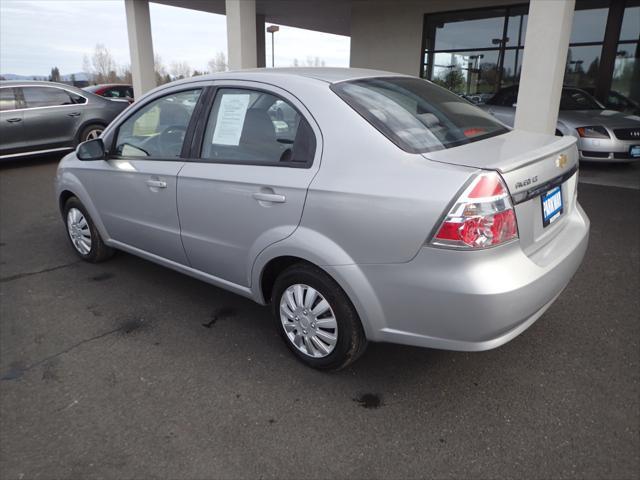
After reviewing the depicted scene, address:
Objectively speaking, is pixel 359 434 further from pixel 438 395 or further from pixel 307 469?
pixel 438 395

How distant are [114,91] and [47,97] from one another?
14.6 ft

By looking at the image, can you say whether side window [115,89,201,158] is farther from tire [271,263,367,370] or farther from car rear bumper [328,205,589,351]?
car rear bumper [328,205,589,351]

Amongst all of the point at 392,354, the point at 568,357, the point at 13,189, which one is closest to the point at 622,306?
the point at 568,357

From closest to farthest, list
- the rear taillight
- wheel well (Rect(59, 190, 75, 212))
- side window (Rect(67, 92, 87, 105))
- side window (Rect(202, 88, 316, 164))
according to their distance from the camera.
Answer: the rear taillight
side window (Rect(202, 88, 316, 164))
wheel well (Rect(59, 190, 75, 212))
side window (Rect(67, 92, 87, 105))

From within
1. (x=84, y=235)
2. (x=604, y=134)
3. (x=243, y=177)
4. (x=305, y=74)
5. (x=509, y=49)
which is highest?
(x=509, y=49)

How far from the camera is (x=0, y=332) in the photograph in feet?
11.0

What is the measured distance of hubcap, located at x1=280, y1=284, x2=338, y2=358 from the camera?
2664 millimetres

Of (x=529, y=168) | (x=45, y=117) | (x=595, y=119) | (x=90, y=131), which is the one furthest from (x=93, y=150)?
(x=595, y=119)

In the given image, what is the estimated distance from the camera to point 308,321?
275 cm

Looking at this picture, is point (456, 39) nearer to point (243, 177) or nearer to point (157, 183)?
point (157, 183)

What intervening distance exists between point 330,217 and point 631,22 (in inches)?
464

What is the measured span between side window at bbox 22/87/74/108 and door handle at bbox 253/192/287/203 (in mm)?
8802

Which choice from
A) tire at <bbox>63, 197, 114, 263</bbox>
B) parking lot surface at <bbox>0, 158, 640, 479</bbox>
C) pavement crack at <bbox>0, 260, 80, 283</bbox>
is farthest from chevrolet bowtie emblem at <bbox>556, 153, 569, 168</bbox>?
pavement crack at <bbox>0, 260, 80, 283</bbox>

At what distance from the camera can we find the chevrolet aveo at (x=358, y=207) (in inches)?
85.6
